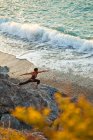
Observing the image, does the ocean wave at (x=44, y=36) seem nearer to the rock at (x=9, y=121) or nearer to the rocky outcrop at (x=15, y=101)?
the rocky outcrop at (x=15, y=101)

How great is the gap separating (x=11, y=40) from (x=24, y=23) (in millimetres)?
5248

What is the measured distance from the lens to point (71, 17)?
36781 millimetres

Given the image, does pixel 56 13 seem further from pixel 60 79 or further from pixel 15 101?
pixel 15 101

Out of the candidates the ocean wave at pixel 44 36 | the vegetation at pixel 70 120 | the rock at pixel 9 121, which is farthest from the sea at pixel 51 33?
the vegetation at pixel 70 120

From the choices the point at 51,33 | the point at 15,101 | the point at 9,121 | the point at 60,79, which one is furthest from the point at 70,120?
the point at 51,33

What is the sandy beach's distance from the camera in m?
20.0

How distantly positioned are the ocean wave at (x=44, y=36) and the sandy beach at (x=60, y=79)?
17.9ft

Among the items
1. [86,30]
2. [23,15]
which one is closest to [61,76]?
[86,30]

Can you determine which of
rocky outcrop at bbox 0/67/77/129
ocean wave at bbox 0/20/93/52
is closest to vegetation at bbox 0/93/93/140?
rocky outcrop at bbox 0/67/77/129

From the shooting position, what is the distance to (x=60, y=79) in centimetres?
2180

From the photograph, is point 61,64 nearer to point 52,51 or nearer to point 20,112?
point 52,51

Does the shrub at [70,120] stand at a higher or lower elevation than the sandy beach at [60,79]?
higher

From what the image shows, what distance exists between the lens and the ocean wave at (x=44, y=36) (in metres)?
29.2

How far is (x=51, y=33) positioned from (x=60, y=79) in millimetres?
10977
